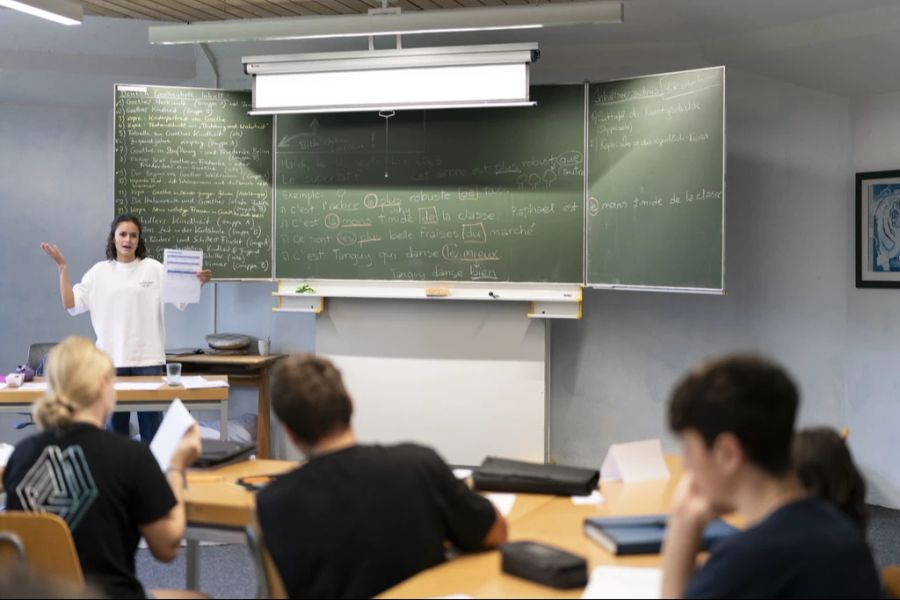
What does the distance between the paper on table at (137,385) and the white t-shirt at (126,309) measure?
1.55 ft

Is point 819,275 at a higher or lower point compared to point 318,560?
higher

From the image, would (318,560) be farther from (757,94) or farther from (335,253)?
(757,94)

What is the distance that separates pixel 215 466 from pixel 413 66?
119 inches

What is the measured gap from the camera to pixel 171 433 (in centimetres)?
291

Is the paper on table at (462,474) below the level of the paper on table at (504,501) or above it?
above

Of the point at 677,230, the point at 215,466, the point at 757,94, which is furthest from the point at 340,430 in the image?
the point at 757,94

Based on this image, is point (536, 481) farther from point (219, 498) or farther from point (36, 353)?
point (36, 353)

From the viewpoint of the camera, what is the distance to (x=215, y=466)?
3180 mm

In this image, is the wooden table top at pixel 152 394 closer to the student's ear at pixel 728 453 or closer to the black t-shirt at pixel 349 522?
the black t-shirt at pixel 349 522

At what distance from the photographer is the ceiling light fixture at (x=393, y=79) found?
17.5 feet

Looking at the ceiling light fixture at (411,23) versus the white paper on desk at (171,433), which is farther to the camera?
the ceiling light fixture at (411,23)

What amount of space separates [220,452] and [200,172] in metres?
3.28

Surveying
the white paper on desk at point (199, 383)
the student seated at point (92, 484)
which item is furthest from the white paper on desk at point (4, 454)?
the white paper on desk at point (199, 383)

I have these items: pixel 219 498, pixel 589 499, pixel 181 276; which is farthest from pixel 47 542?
pixel 181 276
